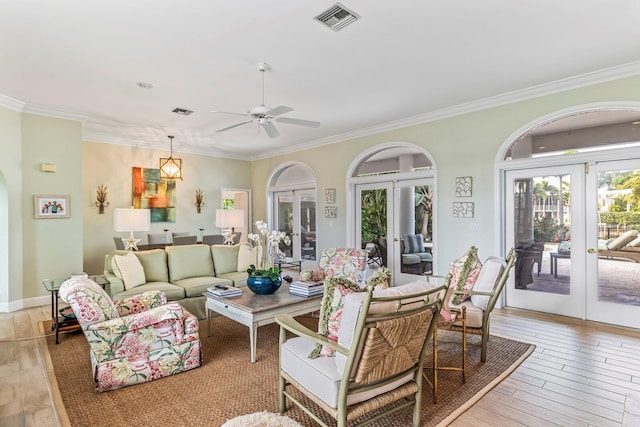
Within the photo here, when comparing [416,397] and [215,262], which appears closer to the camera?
[416,397]

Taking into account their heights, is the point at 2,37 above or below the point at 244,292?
above

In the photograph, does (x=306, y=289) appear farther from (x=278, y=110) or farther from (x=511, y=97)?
(x=511, y=97)

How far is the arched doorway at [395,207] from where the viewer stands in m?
5.92

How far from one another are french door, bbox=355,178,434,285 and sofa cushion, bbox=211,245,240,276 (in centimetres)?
252

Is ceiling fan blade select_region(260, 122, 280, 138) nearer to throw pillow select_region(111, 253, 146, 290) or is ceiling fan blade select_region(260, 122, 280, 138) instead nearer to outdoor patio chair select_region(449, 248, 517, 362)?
throw pillow select_region(111, 253, 146, 290)

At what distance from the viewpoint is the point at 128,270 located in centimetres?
433

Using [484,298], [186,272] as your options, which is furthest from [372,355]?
[186,272]

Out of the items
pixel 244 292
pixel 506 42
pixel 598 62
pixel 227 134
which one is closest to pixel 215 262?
pixel 244 292

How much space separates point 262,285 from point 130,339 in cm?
129

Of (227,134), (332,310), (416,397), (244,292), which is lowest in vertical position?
(416,397)

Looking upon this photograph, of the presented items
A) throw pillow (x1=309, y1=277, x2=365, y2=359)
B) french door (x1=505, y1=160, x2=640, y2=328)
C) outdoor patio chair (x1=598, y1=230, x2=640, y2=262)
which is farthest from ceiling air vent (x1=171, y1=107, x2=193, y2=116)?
outdoor patio chair (x1=598, y1=230, x2=640, y2=262)

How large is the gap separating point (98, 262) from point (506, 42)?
7482mm

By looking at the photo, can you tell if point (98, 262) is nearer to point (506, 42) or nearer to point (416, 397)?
point (416, 397)

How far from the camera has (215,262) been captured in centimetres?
523
